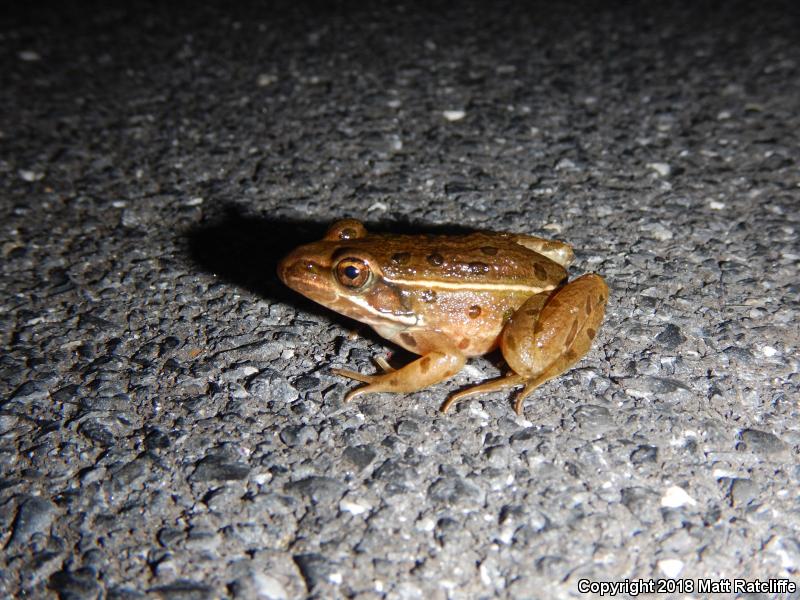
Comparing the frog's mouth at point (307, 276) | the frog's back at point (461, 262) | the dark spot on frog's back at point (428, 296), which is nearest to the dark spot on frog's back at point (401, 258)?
the frog's back at point (461, 262)

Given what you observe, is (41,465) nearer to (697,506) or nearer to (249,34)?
(697,506)

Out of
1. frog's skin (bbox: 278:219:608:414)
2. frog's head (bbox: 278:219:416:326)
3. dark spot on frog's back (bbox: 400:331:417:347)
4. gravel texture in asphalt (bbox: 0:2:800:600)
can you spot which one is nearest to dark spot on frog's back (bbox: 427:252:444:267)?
frog's skin (bbox: 278:219:608:414)

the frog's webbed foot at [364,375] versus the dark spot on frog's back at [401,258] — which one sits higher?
the dark spot on frog's back at [401,258]

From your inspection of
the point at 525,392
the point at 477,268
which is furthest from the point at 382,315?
the point at 525,392

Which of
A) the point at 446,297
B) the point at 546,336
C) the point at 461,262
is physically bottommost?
the point at 546,336

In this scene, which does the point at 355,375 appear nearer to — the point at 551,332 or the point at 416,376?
the point at 416,376

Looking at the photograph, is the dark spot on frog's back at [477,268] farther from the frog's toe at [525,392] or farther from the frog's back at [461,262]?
the frog's toe at [525,392]

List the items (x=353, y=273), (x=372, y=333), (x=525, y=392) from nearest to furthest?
(x=525, y=392)
(x=353, y=273)
(x=372, y=333)
